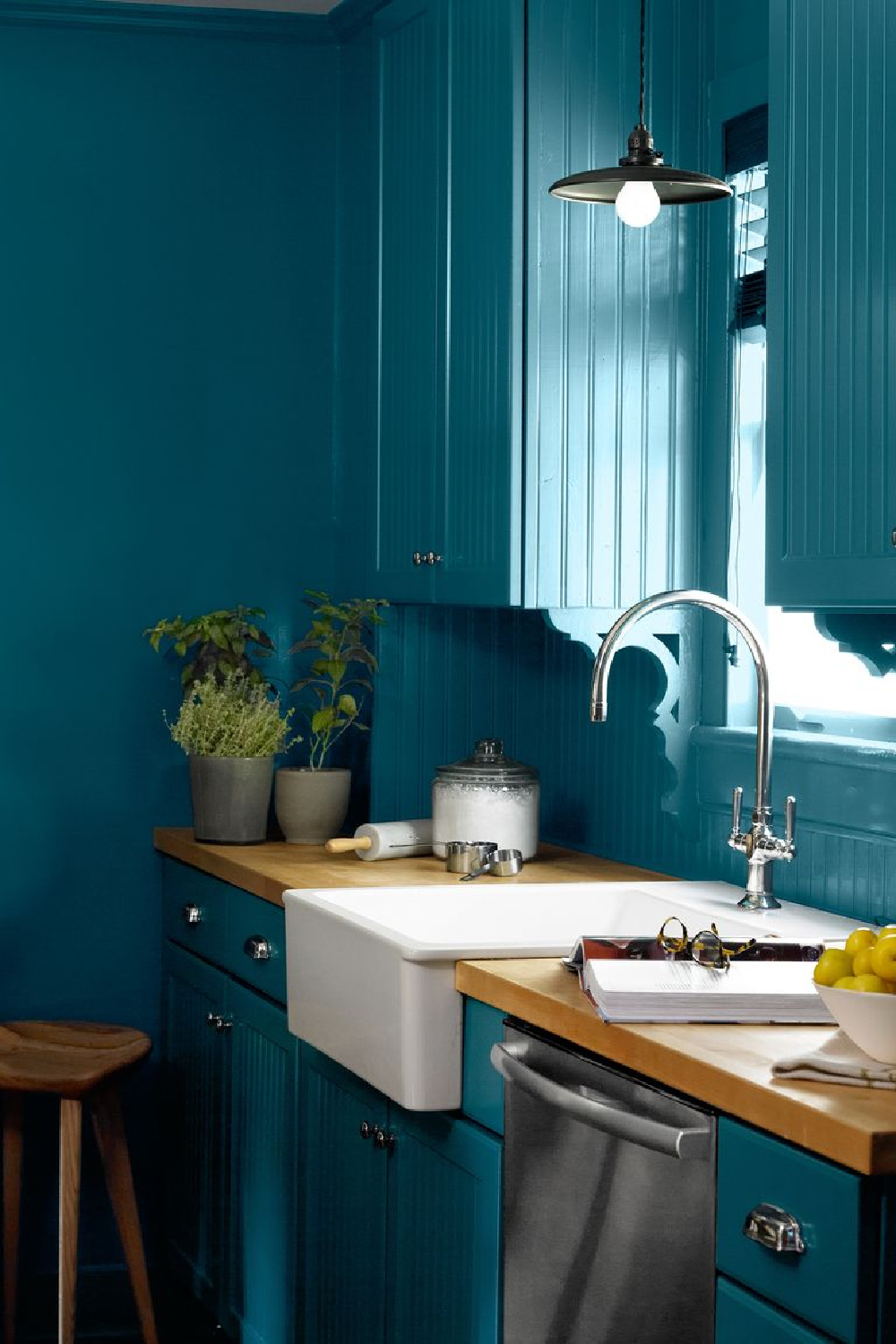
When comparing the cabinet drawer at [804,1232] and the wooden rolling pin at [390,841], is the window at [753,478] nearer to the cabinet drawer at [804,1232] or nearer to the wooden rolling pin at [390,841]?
the wooden rolling pin at [390,841]

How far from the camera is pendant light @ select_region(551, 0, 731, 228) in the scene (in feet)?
7.57

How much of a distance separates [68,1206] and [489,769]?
1.09 metres

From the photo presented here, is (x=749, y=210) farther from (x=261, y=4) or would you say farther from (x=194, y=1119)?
(x=194, y=1119)

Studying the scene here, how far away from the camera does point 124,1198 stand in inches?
138

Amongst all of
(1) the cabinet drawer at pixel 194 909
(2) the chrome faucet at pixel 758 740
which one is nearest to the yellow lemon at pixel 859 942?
(2) the chrome faucet at pixel 758 740

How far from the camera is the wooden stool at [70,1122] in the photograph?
3.29 meters

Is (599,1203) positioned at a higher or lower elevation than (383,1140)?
higher

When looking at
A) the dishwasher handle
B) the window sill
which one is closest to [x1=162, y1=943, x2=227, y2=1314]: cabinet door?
the window sill

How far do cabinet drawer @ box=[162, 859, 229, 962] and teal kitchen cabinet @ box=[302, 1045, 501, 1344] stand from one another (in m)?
0.52

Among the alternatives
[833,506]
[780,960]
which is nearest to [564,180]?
[833,506]

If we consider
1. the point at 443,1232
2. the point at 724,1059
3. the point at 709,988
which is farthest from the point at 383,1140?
the point at 724,1059

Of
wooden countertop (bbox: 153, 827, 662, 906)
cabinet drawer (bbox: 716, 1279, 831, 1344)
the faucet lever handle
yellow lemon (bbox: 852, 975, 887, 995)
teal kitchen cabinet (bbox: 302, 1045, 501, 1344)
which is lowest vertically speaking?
teal kitchen cabinet (bbox: 302, 1045, 501, 1344)

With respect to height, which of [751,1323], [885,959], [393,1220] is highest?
[885,959]

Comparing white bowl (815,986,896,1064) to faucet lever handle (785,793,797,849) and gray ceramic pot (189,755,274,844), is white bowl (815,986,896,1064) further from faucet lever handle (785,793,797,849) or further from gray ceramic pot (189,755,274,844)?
gray ceramic pot (189,755,274,844)
